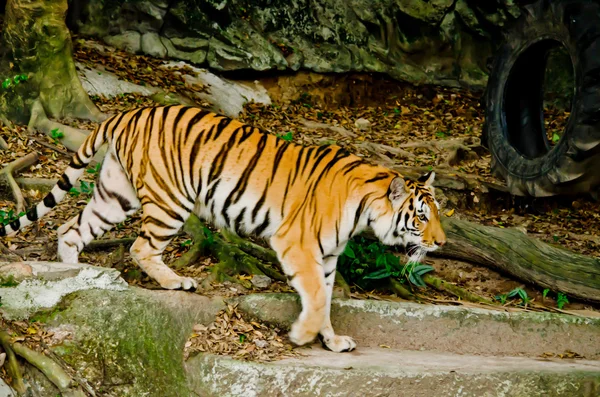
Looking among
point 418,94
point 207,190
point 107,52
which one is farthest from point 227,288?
point 418,94

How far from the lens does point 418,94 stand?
12930 millimetres

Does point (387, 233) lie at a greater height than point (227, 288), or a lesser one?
greater

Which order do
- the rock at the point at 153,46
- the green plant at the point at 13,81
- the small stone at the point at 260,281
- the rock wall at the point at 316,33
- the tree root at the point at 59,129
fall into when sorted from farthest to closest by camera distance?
the rock wall at the point at 316,33 → the rock at the point at 153,46 → the green plant at the point at 13,81 → the tree root at the point at 59,129 → the small stone at the point at 260,281

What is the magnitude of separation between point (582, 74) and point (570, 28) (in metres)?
0.50

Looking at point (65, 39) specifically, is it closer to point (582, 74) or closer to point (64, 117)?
point (64, 117)

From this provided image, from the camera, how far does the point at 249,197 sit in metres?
5.52

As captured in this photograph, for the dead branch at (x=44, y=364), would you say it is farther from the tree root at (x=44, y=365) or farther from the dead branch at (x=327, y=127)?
the dead branch at (x=327, y=127)

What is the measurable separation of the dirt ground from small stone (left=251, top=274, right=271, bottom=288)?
0.19ft

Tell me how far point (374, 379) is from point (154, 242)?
181cm

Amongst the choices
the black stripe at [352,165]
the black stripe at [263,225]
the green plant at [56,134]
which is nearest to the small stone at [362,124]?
the green plant at [56,134]

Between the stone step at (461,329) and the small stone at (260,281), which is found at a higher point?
the stone step at (461,329)

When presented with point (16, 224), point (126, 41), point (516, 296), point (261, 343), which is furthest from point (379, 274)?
point (126, 41)

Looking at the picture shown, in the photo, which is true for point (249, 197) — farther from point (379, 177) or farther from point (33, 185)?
point (33, 185)

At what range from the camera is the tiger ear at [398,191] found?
202 inches
